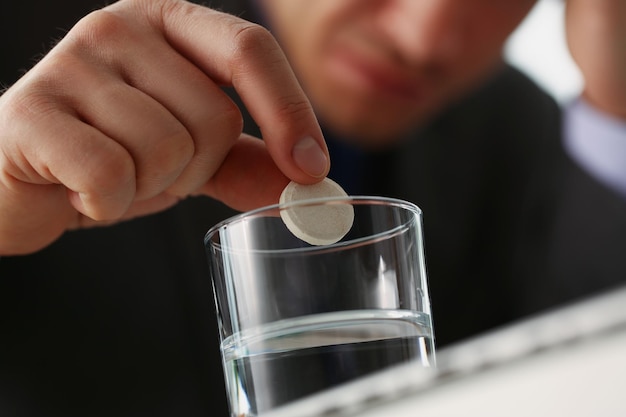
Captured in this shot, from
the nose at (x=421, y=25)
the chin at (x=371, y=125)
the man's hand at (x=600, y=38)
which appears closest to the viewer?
the man's hand at (x=600, y=38)

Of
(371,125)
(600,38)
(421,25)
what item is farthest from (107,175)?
(371,125)

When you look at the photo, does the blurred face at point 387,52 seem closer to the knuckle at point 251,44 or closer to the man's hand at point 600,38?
the man's hand at point 600,38

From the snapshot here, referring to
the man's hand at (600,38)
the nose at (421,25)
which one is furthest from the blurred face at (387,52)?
the man's hand at (600,38)

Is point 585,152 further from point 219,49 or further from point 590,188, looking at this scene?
point 219,49

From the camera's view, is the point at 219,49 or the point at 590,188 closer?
the point at 219,49

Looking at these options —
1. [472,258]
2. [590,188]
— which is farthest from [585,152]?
[472,258]

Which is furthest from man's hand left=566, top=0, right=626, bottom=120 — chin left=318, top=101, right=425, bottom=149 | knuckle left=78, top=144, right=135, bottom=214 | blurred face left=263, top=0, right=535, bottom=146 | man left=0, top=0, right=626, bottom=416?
chin left=318, top=101, right=425, bottom=149
